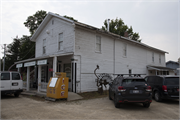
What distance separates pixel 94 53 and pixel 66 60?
9.05 ft

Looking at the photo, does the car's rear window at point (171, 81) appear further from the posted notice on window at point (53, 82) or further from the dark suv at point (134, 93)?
the posted notice on window at point (53, 82)

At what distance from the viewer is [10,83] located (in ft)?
37.4

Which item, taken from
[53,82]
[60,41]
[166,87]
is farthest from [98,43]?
[166,87]

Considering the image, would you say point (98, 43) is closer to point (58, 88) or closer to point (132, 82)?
point (58, 88)

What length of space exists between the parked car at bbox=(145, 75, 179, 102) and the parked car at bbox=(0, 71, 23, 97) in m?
9.97

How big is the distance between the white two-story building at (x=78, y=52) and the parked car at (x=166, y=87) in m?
6.02

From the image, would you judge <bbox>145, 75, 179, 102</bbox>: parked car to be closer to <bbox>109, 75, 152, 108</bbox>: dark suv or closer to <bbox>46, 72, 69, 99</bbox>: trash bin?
<bbox>109, 75, 152, 108</bbox>: dark suv

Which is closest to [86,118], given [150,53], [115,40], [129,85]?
[129,85]

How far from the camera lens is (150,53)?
23891 mm

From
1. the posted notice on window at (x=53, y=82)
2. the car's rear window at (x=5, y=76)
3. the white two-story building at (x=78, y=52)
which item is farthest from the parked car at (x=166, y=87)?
the car's rear window at (x=5, y=76)

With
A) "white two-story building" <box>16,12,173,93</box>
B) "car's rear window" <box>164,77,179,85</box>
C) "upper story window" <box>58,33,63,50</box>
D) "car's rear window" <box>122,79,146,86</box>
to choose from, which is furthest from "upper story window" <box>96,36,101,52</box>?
"car's rear window" <box>122,79,146,86</box>

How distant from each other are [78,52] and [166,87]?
7.31 metres

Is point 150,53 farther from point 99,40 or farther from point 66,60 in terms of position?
point 66,60

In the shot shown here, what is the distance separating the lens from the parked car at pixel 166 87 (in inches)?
337
